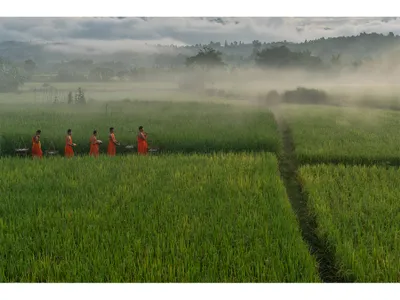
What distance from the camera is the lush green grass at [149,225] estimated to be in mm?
3100

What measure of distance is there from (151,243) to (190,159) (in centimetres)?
265

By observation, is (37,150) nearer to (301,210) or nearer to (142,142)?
(142,142)

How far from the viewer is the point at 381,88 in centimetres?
563

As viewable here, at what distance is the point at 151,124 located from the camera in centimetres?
619

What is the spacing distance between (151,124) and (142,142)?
0.30 meters

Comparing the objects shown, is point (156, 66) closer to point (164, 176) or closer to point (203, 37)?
point (203, 37)

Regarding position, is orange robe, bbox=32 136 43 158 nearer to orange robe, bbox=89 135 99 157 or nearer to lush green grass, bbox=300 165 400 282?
orange robe, bbox=89 135 99 157

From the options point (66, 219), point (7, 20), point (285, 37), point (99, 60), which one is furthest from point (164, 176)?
point (7, 20)

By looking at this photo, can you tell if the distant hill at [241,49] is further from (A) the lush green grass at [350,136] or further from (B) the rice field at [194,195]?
(A) the lush green grass at [350,136]

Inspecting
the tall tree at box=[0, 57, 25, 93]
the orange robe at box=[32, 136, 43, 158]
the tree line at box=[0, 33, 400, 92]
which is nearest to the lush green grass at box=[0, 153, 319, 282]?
the orange robe at box=[32, 136, 43, 158]

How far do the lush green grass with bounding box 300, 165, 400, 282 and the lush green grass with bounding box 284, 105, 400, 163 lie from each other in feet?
1.26

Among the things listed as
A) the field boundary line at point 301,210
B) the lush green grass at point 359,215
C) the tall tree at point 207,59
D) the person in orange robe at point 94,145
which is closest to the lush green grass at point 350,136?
the field boundary line at point 301,210

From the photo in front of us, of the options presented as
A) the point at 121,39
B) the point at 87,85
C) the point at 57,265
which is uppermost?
the point at 121,39


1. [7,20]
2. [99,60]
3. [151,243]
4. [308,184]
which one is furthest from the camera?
[99,60]
